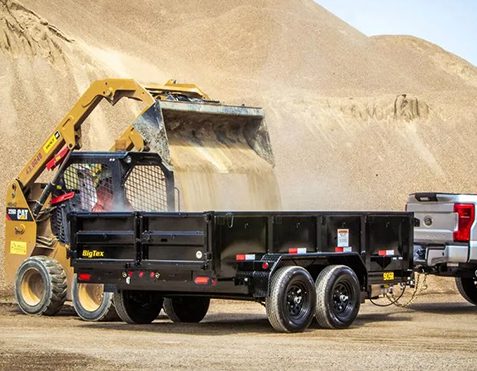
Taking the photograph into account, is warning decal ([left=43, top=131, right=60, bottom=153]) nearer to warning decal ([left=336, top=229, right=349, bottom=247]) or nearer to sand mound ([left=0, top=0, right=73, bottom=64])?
warning decal ([left=336, top=229, right=349, bottom=247])

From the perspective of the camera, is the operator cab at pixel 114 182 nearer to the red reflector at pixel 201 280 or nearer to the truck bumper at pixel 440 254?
the red reflector at pixel 201 280

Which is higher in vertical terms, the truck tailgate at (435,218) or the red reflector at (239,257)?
the truck tailgate at (435,218)

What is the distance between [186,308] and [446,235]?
438 cm

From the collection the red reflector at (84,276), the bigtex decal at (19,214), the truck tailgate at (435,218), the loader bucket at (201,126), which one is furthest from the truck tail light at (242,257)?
the bigtex decal at (19,214)

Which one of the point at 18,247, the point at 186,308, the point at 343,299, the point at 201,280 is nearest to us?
the point at 201,280

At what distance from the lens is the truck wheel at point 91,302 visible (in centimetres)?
1623

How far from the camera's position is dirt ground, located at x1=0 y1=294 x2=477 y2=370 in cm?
1131

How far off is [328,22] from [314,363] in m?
78.4

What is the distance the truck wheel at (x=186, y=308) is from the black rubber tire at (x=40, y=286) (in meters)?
1.85

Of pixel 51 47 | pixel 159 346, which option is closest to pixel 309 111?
pixel 51 47

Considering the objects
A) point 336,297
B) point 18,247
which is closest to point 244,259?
point 336,297

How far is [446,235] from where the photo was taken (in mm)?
17906

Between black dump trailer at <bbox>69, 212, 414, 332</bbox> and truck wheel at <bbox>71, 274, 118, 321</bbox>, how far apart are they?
47 centimetres

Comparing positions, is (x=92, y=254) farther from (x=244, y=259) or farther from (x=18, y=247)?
(x=18, y=247)
